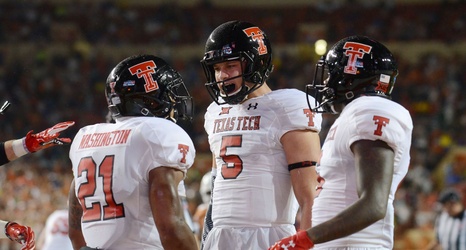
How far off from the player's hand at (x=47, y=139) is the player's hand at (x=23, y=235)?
19.1 inches

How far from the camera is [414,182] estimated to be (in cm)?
1446

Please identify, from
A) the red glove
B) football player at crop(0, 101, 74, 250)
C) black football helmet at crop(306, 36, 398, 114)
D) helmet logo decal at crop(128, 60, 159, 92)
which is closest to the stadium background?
football player at crop(0, 101, 74, 250)

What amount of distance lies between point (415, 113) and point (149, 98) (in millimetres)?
14054

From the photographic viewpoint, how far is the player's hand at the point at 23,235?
4.55 meters

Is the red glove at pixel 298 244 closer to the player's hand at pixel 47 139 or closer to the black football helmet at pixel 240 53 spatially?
the black football helmet at pixel 240 53

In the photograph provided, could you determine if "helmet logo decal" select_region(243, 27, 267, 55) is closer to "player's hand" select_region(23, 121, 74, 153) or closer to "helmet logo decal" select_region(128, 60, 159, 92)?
"helmet logo decal" select_region(128, 60, 159, 92)

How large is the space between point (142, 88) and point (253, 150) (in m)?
0.66

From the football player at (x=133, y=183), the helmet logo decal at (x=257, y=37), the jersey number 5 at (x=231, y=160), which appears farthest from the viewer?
the helmet logo decal at (x=257, y=37)

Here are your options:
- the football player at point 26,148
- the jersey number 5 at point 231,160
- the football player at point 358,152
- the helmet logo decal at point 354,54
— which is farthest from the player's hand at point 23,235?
the helmet logo decal at point 354,54

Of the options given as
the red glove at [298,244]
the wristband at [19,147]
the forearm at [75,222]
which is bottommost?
the forearm at [75,222]

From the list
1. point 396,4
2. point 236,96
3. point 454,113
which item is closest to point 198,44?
point 396,4

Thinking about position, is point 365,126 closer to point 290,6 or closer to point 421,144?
point 421,144

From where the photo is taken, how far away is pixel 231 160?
4.07 metres

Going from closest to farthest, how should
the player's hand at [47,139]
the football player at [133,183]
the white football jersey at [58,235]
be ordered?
the football player at [133,183], the player's hand at [47,139], the white football jersey at [58,235]
